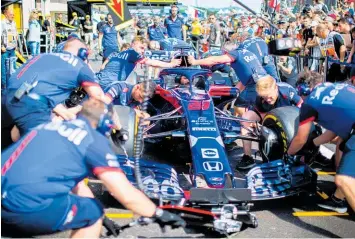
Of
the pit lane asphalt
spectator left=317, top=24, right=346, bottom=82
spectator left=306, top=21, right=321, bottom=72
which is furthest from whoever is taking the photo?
spectator left=306, top=21, right=321, bottom=72

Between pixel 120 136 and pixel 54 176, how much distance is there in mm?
1921

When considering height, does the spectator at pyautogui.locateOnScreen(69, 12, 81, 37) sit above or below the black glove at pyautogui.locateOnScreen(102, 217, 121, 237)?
below

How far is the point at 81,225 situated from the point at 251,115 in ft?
12.2

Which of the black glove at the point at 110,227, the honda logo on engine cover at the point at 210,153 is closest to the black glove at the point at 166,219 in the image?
the black glove at the point at 110,227

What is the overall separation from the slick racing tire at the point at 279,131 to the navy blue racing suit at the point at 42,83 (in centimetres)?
211

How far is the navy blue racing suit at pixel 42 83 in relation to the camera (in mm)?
4934

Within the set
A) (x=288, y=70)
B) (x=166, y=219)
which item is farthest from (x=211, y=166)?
(x=288, y=70)

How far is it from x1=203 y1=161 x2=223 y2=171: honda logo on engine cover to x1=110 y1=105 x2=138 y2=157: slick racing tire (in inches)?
35.9

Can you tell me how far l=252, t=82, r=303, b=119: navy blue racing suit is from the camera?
6.46 metres

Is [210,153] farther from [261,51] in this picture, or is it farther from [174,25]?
[174,25]

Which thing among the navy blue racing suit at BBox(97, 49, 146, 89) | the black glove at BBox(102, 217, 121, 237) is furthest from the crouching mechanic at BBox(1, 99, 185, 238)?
the navy blue racing suit at BBox(97, 49, 146, 89)

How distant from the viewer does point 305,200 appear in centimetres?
557

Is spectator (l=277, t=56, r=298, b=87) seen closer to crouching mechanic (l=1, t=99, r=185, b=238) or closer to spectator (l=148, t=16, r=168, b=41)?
spectator (l=148, t=16, r=168, b=41)

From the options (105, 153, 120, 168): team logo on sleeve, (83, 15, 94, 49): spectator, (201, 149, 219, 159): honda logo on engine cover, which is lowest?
(83, 15, 94, 49): spectator
